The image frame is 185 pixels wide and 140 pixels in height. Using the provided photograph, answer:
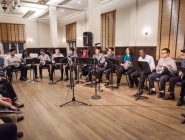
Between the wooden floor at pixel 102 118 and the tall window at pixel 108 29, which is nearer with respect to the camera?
the wooden floor at pixel 102 118

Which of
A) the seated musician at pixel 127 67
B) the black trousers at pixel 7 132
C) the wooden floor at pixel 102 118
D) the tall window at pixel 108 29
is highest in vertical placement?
the tall window at pixel 108 29

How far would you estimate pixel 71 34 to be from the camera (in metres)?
12.6

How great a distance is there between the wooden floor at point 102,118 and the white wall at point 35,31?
→ 33.9 ft

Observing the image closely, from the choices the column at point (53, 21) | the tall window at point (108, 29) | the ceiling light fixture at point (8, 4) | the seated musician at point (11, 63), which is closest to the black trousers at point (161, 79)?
the ceiling light fixture at point (8, 4)

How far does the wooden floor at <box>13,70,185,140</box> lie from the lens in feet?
7.13

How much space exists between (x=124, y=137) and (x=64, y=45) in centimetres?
1273

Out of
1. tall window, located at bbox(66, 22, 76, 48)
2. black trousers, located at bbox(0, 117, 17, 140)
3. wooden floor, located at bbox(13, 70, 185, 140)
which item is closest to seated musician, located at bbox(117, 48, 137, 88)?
wooden floor, located at bbox(13, 70, 185, 140)

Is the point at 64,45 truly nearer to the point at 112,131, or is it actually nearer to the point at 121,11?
the point at 121,11

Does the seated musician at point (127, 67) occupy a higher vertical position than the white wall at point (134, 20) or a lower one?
lower

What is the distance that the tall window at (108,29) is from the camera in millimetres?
8445

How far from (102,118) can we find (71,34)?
1086cm

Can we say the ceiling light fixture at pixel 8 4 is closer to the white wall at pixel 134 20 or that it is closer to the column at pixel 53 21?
the column at pixel 53 21

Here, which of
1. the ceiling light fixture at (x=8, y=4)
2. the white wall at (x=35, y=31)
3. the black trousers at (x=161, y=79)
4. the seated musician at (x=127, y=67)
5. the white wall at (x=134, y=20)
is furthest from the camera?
the white wall at (x=35, y=31)

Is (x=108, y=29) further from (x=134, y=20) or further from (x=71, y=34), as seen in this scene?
(x=71, y=34)
